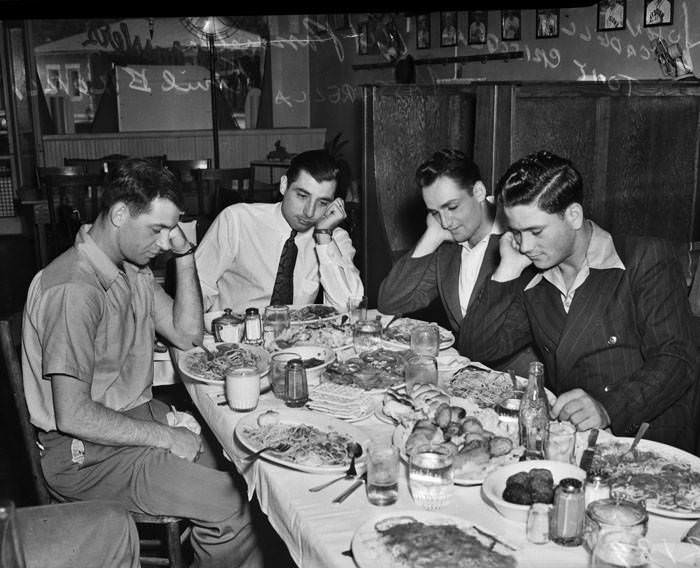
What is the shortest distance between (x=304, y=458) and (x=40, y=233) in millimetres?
5286

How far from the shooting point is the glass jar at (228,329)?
266 centimetres

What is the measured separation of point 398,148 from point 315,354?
1692 millimetres

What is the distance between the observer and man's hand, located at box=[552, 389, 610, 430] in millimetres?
1828

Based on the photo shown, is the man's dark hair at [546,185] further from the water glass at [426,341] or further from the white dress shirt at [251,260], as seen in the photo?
the white dress shirt at [251,260]

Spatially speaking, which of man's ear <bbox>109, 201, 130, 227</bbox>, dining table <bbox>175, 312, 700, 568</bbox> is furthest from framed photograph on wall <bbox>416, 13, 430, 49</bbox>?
dining table <bbox>175, 312, 700, 568</bbox>

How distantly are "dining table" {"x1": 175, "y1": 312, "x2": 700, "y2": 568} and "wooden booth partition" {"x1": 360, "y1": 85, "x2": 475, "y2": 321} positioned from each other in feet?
6.92

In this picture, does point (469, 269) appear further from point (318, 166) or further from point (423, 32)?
point (423, 32)

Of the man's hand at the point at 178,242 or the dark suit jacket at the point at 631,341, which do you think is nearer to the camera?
the dark suit jacket at the point at 631,341

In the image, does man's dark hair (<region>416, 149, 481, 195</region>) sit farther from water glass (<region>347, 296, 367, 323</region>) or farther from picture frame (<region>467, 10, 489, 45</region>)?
picture frame (<region>467, 10, 489, 45</region>)

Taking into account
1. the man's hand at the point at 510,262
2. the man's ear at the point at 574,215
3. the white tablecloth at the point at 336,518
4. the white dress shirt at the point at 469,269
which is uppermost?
the man's ear at the point at 574,215

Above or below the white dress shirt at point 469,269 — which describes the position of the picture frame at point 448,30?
above

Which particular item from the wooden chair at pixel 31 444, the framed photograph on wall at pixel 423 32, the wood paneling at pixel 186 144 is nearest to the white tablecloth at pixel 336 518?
the wooden chair at pixel 31 444

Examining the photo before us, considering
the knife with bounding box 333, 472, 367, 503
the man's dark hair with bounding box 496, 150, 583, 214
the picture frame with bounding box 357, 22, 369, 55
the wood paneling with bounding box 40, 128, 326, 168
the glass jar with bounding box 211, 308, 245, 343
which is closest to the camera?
the knife with bounding box 333, 472, 367, 503

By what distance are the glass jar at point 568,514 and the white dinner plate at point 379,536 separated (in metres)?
0.09
